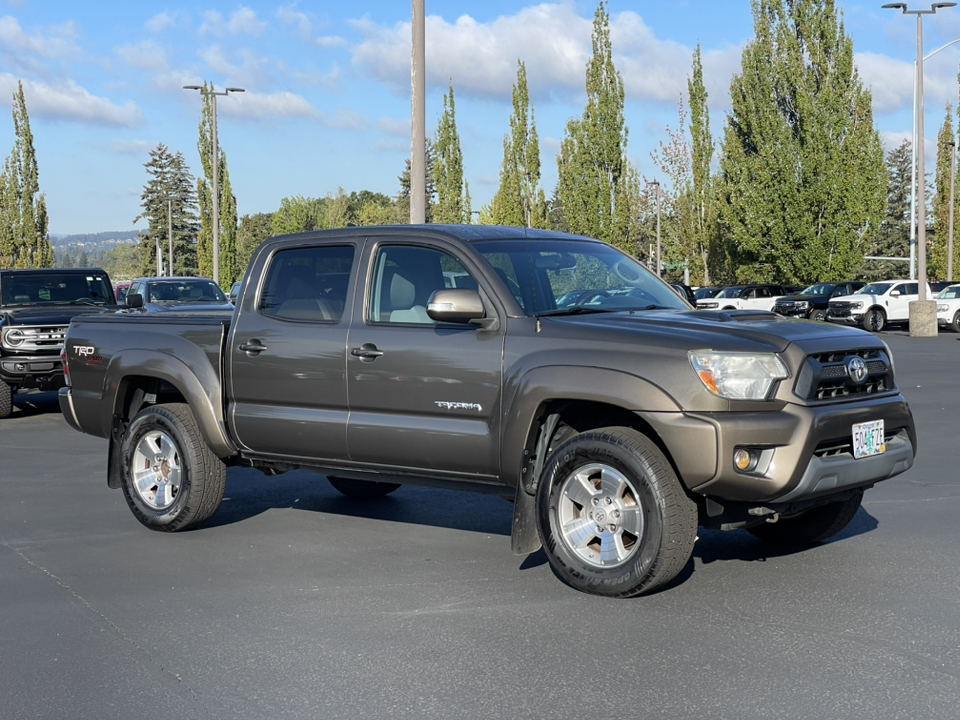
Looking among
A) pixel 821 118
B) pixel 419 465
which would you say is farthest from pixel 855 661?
pixel 821 118

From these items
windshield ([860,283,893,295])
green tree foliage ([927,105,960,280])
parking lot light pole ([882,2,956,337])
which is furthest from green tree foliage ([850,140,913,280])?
parking lot light pole ([882,2,956,337])

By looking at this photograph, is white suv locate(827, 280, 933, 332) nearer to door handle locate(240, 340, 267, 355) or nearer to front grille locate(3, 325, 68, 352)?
front grille locate(3, 325, 68, 352)

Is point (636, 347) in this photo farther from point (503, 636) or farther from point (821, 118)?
point (821, 118)

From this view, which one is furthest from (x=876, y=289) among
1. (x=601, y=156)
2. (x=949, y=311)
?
(x=601, y=156)

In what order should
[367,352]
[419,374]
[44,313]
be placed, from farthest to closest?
[44,313]
[367,352]
[419,374]

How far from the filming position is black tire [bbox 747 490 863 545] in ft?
21.7

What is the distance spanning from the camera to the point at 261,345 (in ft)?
22.9

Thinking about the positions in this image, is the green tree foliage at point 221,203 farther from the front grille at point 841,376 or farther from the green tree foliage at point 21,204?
the front grille at point 841,376

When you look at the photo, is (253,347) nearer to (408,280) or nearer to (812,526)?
(408,280)

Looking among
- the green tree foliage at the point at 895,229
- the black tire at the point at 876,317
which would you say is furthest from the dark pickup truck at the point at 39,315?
the green tree foliage at the point at 895,229

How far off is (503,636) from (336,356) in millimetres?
2164

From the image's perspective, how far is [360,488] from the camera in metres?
8.70

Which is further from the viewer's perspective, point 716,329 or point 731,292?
point 731,292

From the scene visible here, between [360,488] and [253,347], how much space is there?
205 cm
